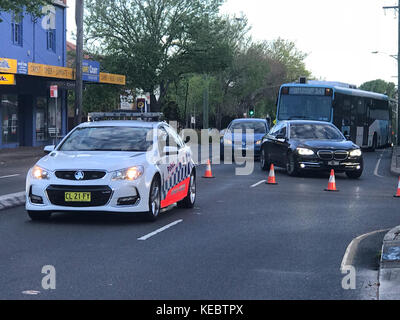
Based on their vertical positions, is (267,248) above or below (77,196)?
below

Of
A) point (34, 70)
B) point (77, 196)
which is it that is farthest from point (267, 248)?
point (34, 70)

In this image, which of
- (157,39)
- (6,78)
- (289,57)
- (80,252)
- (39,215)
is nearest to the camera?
(80,252)

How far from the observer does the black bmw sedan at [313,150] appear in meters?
21.9

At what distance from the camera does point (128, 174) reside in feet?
38.5

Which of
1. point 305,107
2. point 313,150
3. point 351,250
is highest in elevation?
point 305,107

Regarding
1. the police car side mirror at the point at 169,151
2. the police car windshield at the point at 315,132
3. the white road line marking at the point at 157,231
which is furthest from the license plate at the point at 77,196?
the police car windshield at the point at 315,132

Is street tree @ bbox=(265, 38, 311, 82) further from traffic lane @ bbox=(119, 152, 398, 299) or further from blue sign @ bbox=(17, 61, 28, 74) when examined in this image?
traffic lane @ bbox=(119, 152, 398, 299)

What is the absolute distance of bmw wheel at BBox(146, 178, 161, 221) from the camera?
12.0 meters

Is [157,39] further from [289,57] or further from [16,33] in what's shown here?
[289,57]

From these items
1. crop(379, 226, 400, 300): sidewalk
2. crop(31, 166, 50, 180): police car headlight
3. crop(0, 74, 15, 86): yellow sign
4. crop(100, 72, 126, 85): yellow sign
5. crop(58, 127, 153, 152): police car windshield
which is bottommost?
crop(379, 226, 400, 300): sidewalk

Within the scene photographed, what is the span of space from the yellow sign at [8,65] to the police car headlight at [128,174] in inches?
812

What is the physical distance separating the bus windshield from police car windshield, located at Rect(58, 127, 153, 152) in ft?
68.0

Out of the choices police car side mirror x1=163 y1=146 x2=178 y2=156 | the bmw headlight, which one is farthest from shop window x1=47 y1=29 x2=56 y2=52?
police car side mirror x1=163 y1=146 x2=178 y2=156

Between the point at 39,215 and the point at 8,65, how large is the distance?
68.6 ft
